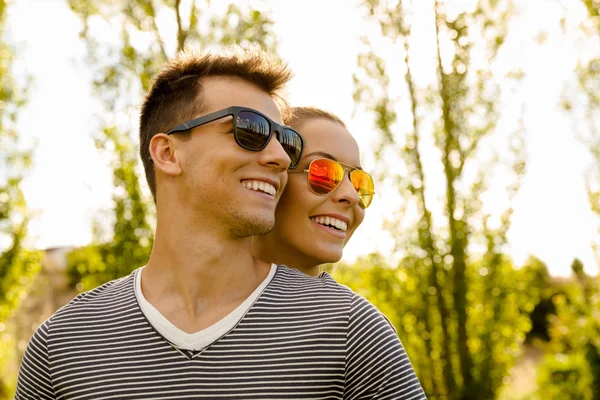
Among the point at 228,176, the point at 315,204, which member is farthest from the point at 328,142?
the point at 228,176

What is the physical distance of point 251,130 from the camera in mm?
2199

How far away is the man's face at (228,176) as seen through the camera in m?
2.14

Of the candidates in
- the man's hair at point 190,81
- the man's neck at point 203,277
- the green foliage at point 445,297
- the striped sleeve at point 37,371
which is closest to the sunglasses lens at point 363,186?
the man's hair at point 190,81

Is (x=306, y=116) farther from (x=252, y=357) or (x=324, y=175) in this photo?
(x=252, y=357)

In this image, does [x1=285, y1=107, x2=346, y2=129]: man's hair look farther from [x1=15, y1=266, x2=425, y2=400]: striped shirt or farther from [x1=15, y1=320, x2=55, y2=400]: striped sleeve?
[x1=15, y1=320, x2=55, y2=400]: striped sleeve

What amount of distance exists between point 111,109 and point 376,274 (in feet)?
13.7

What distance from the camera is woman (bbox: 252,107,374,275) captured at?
2.74 metres

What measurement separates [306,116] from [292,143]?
0.52 m

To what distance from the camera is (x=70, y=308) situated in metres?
2.21

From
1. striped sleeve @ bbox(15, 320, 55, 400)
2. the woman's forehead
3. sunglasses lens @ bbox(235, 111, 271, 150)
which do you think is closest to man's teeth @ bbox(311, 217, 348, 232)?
the woman's forehead

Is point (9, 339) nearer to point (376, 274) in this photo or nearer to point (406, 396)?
point (376, 274)

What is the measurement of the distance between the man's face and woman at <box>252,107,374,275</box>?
17.2 inches

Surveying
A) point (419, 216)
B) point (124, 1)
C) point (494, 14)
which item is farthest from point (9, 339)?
point (494, 14)

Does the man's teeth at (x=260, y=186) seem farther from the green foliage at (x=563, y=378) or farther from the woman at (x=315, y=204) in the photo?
the green foliage at (x=563, y=378)
